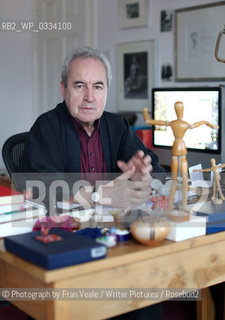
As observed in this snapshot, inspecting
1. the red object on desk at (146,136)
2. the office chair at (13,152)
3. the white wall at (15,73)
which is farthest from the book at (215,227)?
the white wall at (15,73)

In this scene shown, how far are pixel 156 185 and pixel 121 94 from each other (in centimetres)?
207

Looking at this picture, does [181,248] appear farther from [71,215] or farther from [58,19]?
[58,19]

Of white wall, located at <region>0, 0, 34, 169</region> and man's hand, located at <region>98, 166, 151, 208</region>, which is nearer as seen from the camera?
man's hand, located at <region>98, 166, 151, 208</region>

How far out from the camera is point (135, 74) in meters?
3.65

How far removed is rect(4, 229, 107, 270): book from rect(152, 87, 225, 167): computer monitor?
1.65 metres

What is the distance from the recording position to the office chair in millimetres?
2201

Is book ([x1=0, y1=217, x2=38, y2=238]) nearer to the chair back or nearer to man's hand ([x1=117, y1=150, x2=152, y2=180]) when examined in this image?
man's hand ([x1=117, y1=150, x2=152, y2=180])

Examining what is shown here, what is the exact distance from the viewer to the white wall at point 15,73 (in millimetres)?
4641

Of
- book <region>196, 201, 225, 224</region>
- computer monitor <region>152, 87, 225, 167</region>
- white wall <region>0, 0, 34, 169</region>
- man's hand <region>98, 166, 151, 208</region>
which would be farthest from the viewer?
white wall <region>0, 0, 34, 169</region>

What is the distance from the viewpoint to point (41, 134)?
72.4 inches

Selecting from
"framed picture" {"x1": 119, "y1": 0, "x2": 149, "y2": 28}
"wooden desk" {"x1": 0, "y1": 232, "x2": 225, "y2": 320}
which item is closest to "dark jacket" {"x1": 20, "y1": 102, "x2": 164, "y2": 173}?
"wooden desk" {"x1": 0, "y1": 232, "x2": 225, "y2": 320}

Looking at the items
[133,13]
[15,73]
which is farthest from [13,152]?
[15,73]

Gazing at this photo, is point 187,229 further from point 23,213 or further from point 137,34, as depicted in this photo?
point 137,34

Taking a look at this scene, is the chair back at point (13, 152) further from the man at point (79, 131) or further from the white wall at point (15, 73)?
the white wall at point (15, 73)
